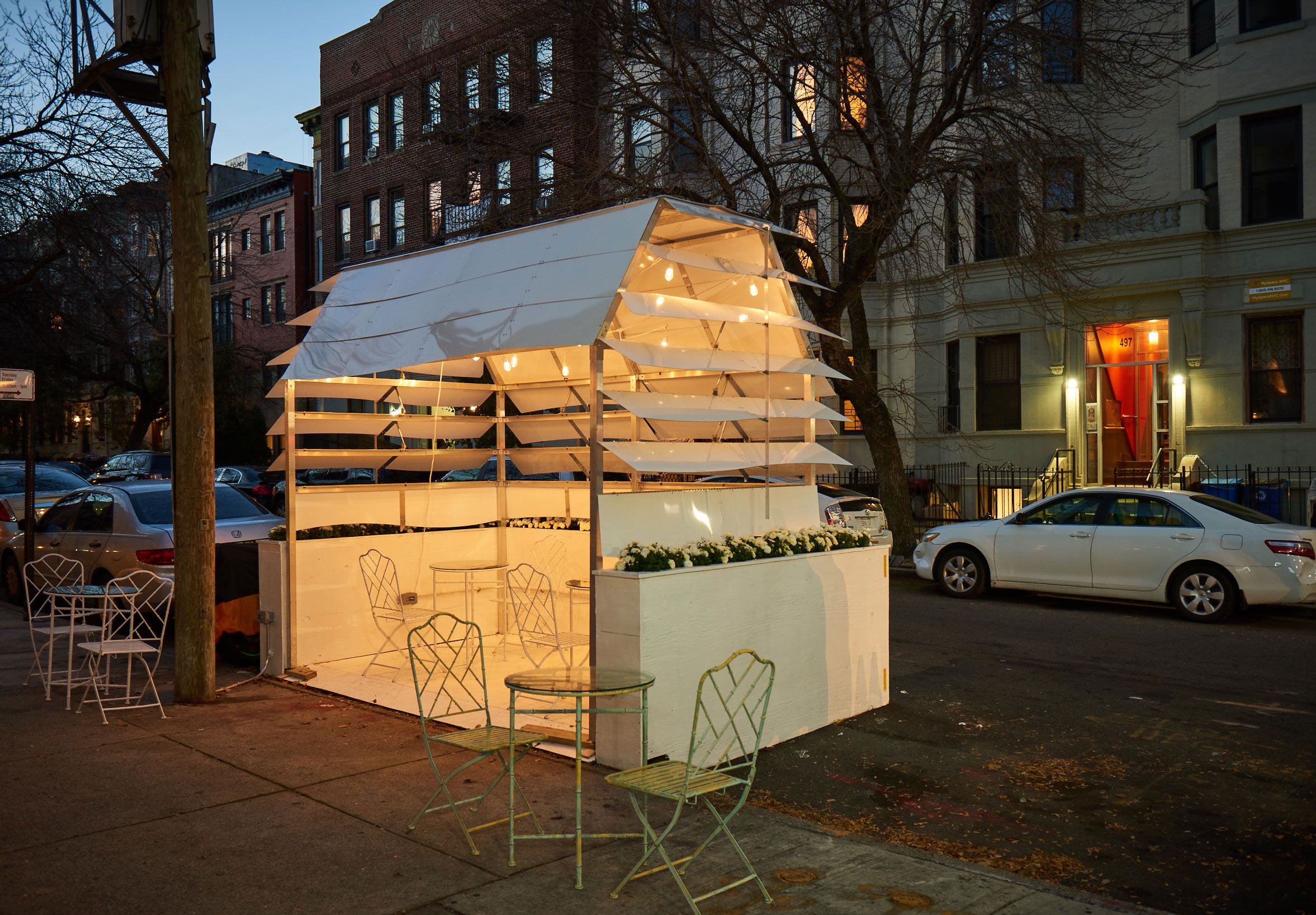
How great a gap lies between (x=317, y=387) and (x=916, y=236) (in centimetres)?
1079

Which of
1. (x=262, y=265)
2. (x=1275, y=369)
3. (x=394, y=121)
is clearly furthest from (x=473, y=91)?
(x=262, y=265)

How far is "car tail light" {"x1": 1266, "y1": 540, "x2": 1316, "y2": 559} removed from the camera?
40.0ft

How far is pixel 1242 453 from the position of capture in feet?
70.1

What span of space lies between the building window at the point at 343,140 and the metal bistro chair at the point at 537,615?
32319mm

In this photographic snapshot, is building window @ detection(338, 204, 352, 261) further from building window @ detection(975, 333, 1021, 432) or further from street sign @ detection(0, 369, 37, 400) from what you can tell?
street sign @ detection(0, 369, 37, 400)

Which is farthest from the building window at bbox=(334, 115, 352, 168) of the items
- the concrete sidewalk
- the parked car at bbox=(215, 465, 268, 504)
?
the concrete sidewalk

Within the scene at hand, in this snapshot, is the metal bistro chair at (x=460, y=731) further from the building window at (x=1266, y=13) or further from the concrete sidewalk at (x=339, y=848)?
the building window at (x=1266, y=13)

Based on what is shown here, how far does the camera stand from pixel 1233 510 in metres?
13.1

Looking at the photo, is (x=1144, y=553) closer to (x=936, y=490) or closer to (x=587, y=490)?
(x=587, y=490)

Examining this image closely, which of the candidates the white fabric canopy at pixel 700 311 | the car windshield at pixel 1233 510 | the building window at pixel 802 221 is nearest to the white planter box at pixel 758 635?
the white fabric canopy at pixel 700 311

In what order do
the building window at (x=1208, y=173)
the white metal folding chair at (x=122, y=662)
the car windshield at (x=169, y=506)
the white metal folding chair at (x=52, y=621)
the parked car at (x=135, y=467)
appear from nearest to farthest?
the white metal folding chair at (x=122, y=662) → the white metal folding chair at (x=52, y=621) → the car windshield at (x=169, y=506) → the building window at (x=1208, y=173) → the parked car at (x=135, y=467)

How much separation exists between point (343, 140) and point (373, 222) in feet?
12.1

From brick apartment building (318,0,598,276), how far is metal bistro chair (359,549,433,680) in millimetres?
8799

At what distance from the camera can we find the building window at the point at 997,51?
16094 millimetres
